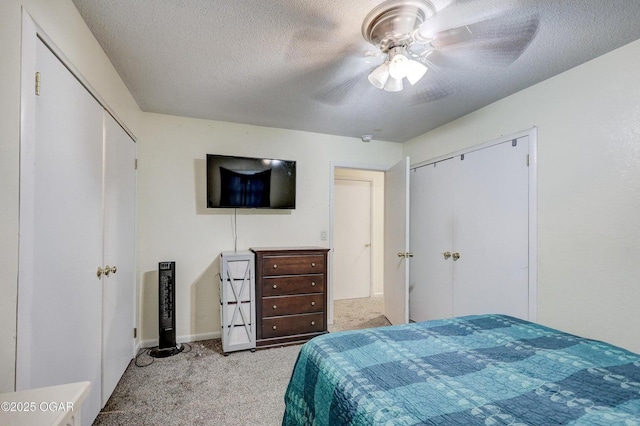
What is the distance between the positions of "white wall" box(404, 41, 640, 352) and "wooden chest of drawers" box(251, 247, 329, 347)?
1.97 m

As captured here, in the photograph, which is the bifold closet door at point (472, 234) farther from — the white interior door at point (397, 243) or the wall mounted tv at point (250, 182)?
the wall mounted tv at point (250, 182)

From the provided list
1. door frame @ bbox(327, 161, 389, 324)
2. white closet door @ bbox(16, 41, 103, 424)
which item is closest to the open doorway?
door frame @ bbox(327, 161, 389, 324)

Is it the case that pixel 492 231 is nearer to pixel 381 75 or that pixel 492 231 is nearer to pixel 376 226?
pixel 381 75

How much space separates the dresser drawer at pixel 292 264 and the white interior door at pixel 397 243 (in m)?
0.95

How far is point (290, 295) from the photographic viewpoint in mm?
3041

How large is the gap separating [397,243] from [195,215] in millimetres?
2369

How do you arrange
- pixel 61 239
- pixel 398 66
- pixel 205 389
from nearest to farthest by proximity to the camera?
pixel 61 239
pixel 398 66
pixel 205 389

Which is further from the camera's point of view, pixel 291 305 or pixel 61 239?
pixel 291 305

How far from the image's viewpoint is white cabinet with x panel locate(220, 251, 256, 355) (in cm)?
282

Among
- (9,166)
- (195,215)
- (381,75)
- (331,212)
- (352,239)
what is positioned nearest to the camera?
(9,166)

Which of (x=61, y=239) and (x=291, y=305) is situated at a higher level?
(x=61, y=239)

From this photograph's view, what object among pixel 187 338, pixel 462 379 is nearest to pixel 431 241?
pixel 462 379

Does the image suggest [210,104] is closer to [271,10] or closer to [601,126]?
[271,10]

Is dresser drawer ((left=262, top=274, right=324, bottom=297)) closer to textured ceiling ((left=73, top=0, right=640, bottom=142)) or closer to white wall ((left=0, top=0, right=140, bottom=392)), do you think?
textured ceiling ((left=73, top=0, right=640, bottom=142))
